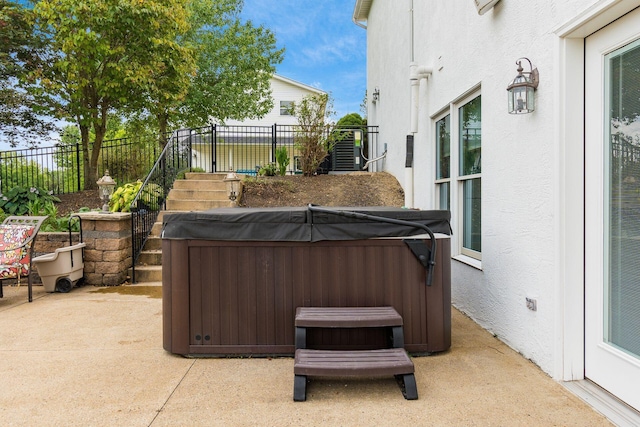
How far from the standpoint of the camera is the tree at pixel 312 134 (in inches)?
352

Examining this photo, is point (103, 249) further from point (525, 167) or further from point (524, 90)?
point (524, 90)

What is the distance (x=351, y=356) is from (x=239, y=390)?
68cm

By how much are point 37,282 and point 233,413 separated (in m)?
4.76

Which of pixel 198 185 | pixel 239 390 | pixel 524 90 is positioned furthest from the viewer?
pixel 198 185

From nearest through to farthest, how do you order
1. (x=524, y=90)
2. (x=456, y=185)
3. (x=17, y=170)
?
(x=524, y=90)
(x=456, y=185)
(x=17, y=170)

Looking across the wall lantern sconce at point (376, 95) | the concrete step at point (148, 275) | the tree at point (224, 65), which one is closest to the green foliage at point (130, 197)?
the concrete step at point (148, 275)

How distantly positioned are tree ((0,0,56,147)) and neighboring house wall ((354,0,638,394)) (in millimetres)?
7879

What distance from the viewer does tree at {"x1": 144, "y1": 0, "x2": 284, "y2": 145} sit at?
1388 centimetres

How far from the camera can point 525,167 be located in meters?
2.92

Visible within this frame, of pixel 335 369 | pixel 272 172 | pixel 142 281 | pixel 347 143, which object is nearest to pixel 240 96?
pixel 347 143

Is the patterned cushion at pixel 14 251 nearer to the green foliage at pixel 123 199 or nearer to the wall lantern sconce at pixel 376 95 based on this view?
the green foliage at pixel 123 199

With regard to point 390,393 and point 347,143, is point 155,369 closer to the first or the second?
point 390,393

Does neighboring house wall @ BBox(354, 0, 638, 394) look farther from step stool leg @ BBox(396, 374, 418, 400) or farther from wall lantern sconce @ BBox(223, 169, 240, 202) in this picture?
wall lantern sconce @ BBox(223, 169, 240, 202)

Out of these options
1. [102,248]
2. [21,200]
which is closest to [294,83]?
[21,200]
